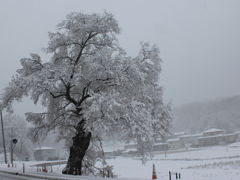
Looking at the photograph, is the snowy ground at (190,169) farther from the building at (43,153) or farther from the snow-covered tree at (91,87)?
the building at (43,153)

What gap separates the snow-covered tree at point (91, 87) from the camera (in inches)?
793

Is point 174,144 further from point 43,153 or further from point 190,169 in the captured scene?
point 190,169

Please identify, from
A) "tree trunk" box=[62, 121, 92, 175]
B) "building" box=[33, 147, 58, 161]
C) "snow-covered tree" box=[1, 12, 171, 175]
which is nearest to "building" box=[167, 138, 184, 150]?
"building" box=[33, 147, 58, 161]

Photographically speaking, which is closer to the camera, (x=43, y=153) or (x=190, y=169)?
(x=190, y=169)

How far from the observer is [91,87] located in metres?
22.0

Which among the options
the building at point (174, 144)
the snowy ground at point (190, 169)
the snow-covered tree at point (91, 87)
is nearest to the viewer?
the snow-covered tree at point (91, 87)

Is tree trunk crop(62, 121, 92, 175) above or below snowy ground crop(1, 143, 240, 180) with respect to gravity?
above

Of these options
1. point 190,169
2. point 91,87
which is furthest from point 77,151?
point 190,169

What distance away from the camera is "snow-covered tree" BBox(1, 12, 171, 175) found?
66.1 ft

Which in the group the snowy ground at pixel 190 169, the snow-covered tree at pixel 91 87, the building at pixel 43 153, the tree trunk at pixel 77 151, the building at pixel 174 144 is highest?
the snow-covered tree at pixel 91 87

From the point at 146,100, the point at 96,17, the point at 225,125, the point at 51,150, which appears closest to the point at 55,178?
the point at 146,100

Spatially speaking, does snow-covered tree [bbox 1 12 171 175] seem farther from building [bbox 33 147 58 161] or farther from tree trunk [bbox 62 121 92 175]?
building [bbox 33 147 58 161]

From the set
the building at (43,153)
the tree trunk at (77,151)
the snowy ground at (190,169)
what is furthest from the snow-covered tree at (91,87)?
the building at (43,153)

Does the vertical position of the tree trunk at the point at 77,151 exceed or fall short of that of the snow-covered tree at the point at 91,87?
it falls short
